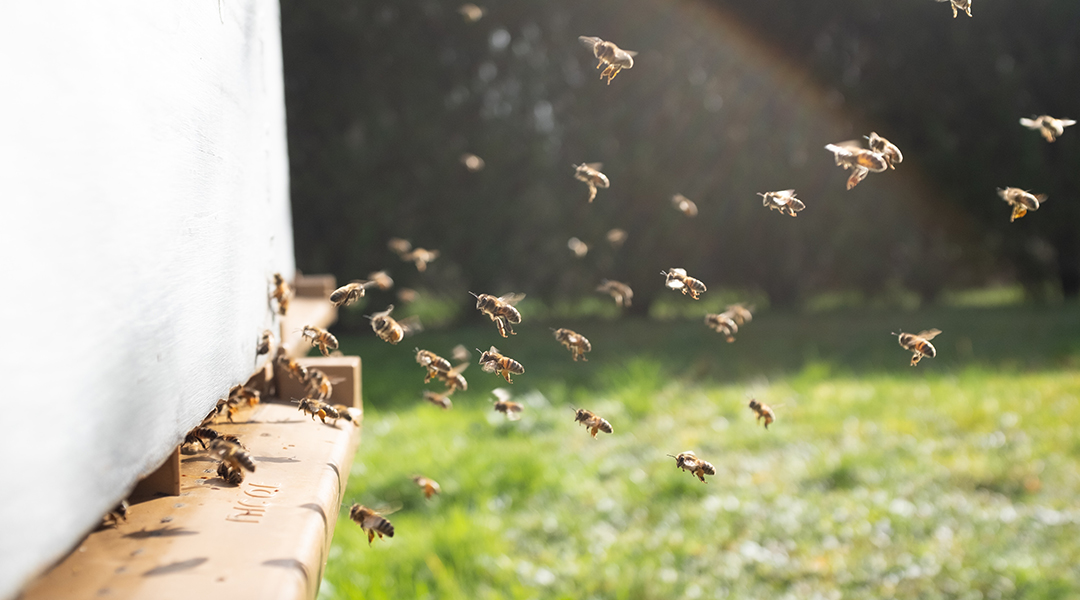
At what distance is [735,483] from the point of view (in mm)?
4035

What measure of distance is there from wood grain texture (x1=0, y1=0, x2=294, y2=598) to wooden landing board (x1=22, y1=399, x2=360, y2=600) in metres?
0.09

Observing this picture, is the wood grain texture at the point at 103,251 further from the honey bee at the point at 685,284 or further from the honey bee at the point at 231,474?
the honey bee at the point at 685,284

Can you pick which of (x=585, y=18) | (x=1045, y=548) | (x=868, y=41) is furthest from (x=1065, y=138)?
(x=1045, y=548)

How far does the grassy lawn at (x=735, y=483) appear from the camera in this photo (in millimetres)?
3104

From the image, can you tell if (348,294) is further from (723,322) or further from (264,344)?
(723,322)

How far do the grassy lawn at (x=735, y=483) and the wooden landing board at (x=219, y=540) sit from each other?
1.90m

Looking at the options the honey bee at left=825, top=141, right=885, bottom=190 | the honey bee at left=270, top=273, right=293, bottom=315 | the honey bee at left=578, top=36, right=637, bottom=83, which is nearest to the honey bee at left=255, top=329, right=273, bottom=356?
the honey bee at left=270, top=273, right=293, bottom=315

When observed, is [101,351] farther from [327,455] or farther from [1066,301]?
[1066,301]

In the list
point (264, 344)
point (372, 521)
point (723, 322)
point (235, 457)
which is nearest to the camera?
point (235, 457)

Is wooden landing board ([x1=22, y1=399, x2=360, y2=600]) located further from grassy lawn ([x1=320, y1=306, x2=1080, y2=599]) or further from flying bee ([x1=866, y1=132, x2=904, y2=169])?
grassy lawn ([x1=320, y1=306, x2=1080, y2=599])

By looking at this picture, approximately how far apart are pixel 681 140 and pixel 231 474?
7.32 meters

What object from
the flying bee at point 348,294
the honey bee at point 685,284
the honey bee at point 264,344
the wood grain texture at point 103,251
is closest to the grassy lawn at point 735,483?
the flying bee at point 348,294

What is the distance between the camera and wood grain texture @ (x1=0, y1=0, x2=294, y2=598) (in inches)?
25.8

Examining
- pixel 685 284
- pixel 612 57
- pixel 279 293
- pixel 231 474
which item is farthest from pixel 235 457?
pixel 612 57
